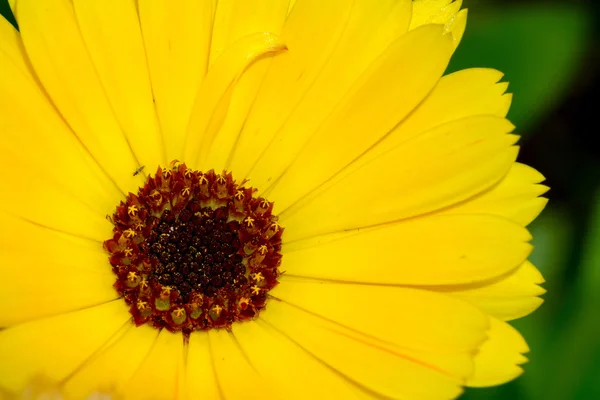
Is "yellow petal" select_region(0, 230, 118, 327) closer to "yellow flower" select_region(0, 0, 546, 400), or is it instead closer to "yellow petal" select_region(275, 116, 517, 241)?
"yellow flower" select_region(0, 0, 546, 400)

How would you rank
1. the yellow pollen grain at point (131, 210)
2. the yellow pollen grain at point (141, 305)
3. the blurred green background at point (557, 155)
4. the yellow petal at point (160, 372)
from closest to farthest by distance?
1. the yellow petal at point (160, 372)
2. the yellow pollen grain at point (141, 305)
3. the yellow pollen grain at point (131, 210)
4. the blurred green background at point (557, 155)

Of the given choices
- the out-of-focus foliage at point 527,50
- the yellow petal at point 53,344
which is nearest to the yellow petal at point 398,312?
the yellow petal at point 53,344

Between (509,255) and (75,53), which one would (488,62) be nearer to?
(509,255)

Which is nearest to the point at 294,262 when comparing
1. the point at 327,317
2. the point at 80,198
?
the point at 327,317

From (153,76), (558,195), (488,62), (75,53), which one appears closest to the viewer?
(75,53)

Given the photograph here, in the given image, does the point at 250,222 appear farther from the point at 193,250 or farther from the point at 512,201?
the point at 512,201

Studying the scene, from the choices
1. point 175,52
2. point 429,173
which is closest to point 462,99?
point 429,173

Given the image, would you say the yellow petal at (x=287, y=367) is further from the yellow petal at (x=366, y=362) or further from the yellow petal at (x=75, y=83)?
the yellow petal at (x=75, y=83)
